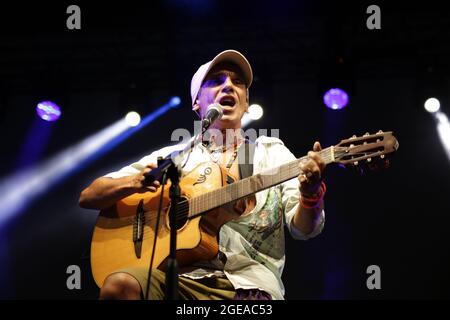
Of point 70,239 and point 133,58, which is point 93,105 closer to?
point 133,58

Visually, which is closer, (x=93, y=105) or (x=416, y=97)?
(x=416, y=97)

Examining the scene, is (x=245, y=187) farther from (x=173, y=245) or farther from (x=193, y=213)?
(x=173, y=245)

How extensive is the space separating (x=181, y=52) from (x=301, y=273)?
10.6 feet

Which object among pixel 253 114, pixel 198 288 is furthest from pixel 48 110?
pixel 198 288

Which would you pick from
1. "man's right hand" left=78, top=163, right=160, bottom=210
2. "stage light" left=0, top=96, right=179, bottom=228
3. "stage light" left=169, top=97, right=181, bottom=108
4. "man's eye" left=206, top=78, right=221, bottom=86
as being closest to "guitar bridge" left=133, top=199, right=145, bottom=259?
"man's right hand" left=78, top=163, right=160, bottom=210

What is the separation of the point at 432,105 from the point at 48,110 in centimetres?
486

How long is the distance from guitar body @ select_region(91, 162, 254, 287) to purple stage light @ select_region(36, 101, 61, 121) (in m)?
4.02

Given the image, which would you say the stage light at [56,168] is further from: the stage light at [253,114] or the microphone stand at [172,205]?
the microphone stand at [172,205]

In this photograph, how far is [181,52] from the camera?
6.85 m

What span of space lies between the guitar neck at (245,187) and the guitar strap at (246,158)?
228 mm

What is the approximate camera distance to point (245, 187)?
2.95 metres

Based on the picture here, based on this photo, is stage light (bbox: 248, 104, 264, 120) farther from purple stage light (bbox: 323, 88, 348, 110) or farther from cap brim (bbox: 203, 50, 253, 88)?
cap brim (bbox: 203, 50, 253, 88)

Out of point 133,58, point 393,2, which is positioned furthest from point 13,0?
point 393,2

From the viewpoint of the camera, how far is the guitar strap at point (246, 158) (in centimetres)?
321
